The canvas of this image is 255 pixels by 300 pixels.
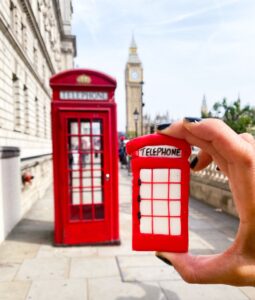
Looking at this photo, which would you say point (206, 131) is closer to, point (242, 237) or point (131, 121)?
point (242, 237)

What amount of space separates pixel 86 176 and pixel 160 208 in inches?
181

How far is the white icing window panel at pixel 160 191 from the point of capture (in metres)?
1.47

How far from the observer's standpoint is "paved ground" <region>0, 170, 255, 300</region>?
4109 millimetres

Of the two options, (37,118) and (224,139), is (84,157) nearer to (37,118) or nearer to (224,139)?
(224,139)

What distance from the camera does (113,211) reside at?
20.0ft

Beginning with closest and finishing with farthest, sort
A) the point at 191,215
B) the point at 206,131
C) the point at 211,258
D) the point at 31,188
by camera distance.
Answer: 1. the point at 206,131
2. the point at 211,258
3. the point at 191,215
4. the point at 31,188

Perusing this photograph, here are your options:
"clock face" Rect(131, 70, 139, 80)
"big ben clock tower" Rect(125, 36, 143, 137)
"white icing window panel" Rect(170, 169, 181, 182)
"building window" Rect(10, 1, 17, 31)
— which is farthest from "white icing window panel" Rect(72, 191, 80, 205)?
"clock face" Rect(131, 70, 139, 80)

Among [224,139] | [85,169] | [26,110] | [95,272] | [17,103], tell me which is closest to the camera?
[224,139]

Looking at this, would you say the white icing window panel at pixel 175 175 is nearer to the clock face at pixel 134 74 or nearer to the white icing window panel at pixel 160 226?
the white icing window panel at pixel 160 226

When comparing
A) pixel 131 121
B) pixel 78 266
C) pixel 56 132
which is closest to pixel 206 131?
pixel 78 266

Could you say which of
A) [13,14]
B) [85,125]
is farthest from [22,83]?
[85,125]

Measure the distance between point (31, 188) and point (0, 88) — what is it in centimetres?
352

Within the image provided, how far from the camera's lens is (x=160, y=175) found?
146 cm

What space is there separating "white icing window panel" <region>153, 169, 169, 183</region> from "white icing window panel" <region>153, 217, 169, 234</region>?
18 centimetres
